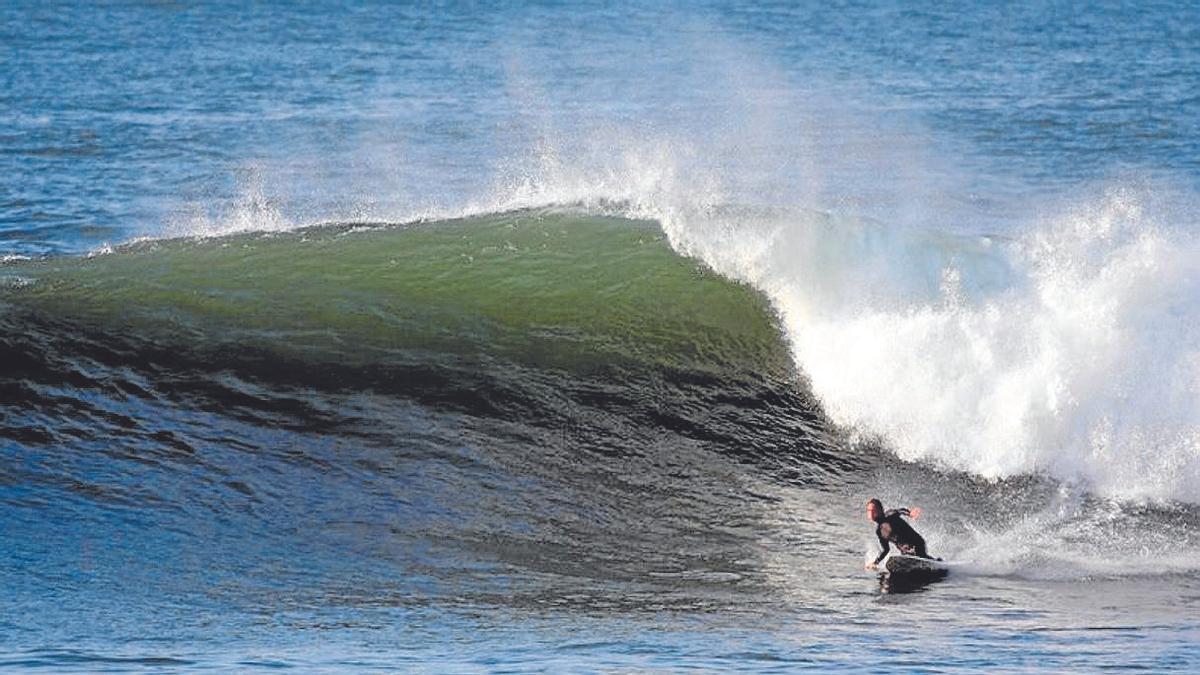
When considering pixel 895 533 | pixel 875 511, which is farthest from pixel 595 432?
pixel 895 533

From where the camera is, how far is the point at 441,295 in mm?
17125

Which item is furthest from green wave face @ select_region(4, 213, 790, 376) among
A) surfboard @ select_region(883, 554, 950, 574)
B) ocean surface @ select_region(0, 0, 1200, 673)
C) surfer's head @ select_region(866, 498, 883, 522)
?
surfboard @ select_region(883, 554, 950, 574)

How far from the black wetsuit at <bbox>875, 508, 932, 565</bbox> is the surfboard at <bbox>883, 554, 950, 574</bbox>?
49mm

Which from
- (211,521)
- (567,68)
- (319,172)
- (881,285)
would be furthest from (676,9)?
(211,521)

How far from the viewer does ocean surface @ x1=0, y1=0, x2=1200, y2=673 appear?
34.3 ft

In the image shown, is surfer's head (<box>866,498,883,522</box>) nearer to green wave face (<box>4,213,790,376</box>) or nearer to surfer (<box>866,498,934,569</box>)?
surfer (<box>866,498,934,569</box>)

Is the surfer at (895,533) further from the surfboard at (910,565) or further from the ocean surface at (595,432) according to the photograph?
the ocean surface at (595,432)

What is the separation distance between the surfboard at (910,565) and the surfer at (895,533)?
5 centimetres

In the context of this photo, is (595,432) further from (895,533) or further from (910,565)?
Result: (910,565)

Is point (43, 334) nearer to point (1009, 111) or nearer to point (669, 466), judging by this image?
point (669, 466)

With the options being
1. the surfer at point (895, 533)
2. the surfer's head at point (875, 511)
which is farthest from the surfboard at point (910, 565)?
the surfer's head at point (875, 511)

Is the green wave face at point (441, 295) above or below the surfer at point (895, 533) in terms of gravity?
above

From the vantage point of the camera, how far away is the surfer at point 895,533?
37.9 ft

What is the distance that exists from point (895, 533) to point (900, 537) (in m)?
0.04
